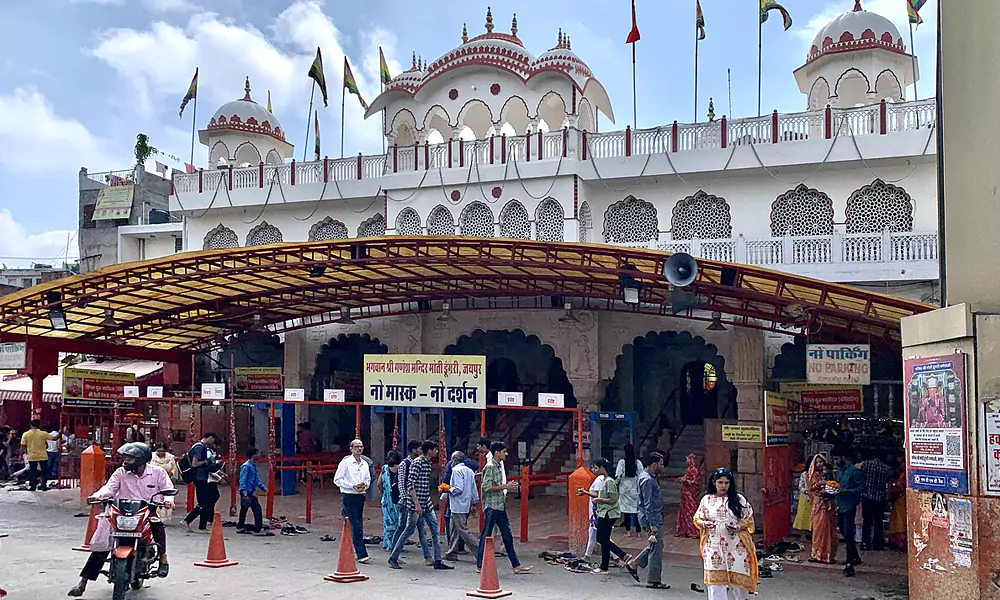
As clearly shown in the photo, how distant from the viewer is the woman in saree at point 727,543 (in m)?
7.84

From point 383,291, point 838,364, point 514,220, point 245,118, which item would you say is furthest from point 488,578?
point 245,118

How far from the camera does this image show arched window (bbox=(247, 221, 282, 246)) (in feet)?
79.7

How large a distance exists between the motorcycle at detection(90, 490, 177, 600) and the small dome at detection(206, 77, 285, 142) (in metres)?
19.9

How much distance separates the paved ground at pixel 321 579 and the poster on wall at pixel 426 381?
2596 mm

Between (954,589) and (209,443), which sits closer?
(954,589)

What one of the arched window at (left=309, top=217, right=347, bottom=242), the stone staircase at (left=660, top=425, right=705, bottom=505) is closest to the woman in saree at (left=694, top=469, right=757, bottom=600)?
the stone staircase at (left=660, top=425, right=705, bottom=505)

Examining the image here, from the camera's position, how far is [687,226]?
2050 centimetres

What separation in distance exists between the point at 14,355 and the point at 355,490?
35.6 ft

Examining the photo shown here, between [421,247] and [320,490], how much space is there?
7.29 meters

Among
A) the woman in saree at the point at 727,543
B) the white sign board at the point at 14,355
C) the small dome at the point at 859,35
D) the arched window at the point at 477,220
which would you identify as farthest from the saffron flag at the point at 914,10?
the white sign board at the point at 14,355

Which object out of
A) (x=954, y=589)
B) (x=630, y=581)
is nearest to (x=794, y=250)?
(x=630, y=581)

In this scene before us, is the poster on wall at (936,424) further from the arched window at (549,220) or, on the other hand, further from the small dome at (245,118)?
the small dome at (245,118)

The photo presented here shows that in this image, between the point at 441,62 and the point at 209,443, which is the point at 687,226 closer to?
the point at 441,62

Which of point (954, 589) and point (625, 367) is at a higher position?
point (625, 367)
